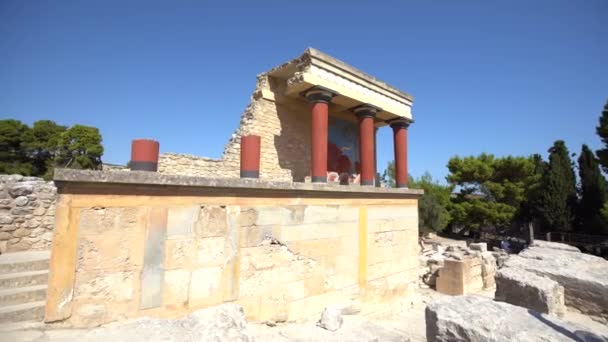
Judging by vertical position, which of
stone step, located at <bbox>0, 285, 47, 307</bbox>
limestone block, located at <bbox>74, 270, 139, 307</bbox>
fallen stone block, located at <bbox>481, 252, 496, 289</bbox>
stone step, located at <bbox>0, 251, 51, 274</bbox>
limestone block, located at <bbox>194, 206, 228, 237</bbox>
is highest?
limestone block, located at <bbox>194, 206, 228, 237</bbox>

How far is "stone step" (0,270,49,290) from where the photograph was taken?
4051 mm

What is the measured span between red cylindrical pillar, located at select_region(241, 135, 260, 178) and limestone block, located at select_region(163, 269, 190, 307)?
1.87m

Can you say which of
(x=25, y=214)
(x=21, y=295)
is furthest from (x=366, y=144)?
(x=25, y=214)

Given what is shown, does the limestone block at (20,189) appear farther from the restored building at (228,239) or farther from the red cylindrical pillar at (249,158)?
the red cylindrical pillar at (249,158)

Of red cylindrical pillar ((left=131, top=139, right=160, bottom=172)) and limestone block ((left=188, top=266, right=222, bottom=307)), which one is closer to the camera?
limestone block ((left=188, top=266, right=222, bottom=307))

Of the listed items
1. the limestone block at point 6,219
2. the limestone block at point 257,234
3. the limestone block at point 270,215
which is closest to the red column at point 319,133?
the limestone block at point 270,215

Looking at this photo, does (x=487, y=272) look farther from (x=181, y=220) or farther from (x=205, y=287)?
(x=181, y=220)

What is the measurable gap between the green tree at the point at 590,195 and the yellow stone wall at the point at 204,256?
2261cm

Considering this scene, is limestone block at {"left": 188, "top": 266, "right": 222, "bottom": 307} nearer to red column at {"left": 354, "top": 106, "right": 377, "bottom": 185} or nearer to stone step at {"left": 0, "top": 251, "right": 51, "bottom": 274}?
stone step at {"left": 0, "top": 251, "right": 51, "bottom": 274}

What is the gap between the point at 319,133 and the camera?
7.95 m

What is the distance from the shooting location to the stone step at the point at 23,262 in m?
4.49

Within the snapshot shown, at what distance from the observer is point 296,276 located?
4.85 m

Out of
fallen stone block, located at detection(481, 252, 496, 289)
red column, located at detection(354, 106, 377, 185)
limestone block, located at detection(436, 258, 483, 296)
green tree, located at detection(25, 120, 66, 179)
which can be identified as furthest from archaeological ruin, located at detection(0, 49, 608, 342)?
green tree, located at detection(25, 120, 66, 179)

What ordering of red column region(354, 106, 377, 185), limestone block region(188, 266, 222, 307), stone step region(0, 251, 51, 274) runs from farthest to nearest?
red column region(354, 106, 377, 185) < stone step region(0, 251, 51, 274) < limestone block region(188, 266, 222, 307)
